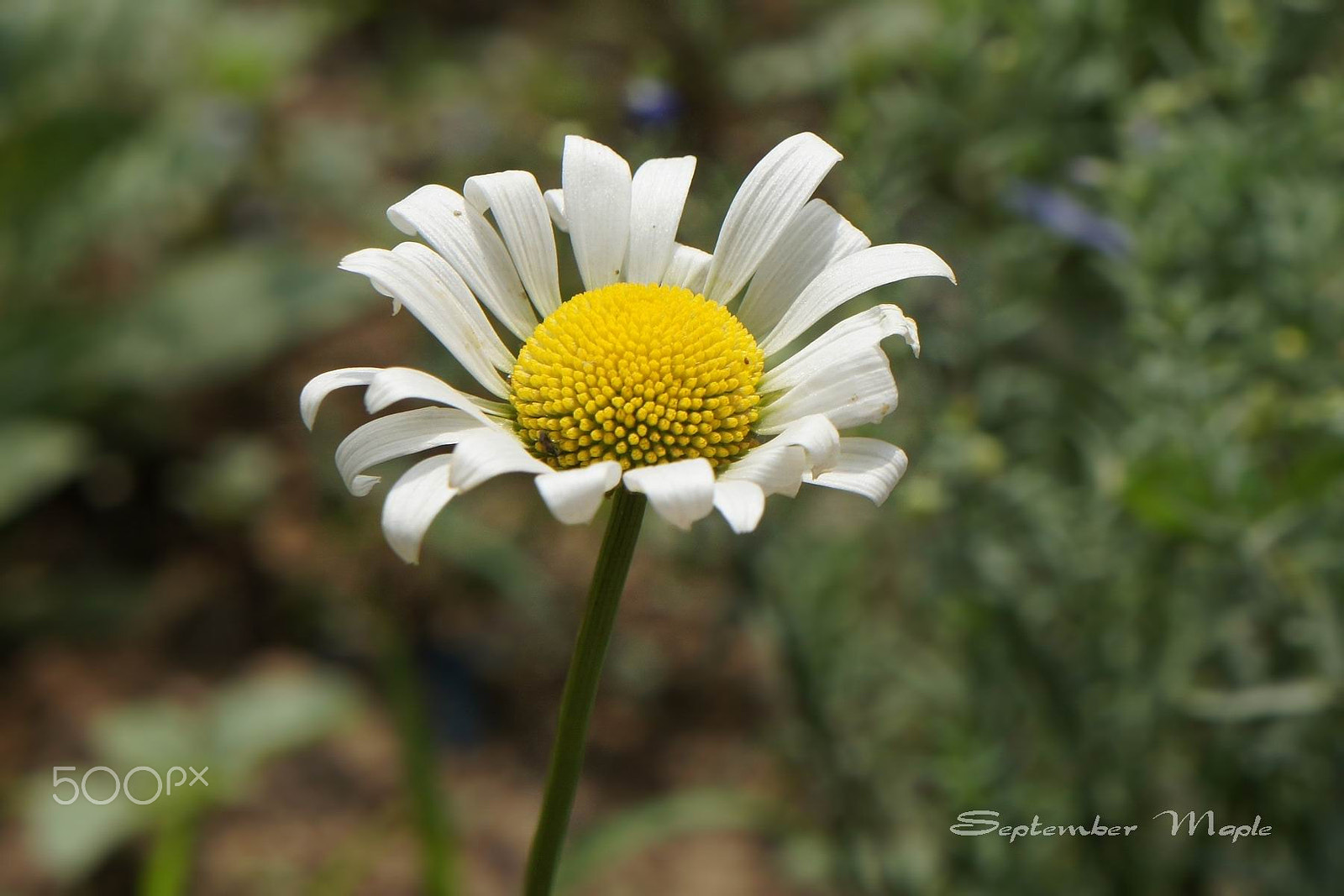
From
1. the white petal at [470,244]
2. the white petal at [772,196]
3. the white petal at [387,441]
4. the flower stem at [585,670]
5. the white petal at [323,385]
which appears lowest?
the flower stem at [585,670]

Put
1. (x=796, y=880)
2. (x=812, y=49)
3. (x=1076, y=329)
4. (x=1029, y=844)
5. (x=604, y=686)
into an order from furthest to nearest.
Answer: (x=812, y=49) → (x=604, y=686) → (x=796, y=880) → (x=1076, y=329) → (x=1029, y=844)

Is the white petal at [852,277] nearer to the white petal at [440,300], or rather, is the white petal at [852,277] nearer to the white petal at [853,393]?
the white petal at [853,393]

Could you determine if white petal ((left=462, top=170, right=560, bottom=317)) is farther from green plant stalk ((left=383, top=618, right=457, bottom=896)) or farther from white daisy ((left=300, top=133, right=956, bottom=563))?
green plant stalk ((left=383, top=618, right=457, bottom=896))

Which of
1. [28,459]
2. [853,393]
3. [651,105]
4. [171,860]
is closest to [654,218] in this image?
[853,393]

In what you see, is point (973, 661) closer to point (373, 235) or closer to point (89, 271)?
point (373, 235)

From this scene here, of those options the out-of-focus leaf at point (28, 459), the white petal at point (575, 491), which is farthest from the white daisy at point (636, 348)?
the out-of-focus leaf at point (28, 459)

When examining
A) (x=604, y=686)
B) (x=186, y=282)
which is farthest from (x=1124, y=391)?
(x=186, y=282)

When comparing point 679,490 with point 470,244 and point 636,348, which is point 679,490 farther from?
point 470,244

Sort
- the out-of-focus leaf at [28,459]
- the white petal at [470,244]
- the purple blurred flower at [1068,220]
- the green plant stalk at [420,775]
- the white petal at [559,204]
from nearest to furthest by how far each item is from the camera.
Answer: the white petal at [470,244]
the white petal at [559,204]
the green plant stalk at [420,775]
the purple blurred flower at [1068,220]
the out-of-focus leaf at [28,459]
